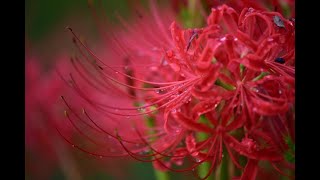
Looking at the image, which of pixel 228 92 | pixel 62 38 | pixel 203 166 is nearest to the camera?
pixel 228 92

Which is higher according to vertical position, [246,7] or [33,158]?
[246,7]

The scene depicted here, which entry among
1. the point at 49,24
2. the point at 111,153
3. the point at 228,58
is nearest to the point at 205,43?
the point at 228,58

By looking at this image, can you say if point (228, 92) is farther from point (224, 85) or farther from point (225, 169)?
point (225, 169)

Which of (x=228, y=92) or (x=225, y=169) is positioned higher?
(x=228, y=92)

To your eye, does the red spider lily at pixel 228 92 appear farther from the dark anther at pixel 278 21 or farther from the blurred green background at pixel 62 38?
the blurred green background at pixel 62 38

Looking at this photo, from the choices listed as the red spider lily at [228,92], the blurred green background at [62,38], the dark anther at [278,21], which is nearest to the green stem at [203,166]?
the red spider lily at [228,92]

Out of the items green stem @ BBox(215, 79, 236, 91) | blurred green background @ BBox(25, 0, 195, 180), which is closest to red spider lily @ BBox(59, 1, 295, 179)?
green stem @ BBox(215, 79, 236, 91)

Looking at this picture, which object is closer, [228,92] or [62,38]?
[228,92]

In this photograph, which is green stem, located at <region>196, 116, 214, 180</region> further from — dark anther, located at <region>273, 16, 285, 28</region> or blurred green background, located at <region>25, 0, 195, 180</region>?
blurred green background, located at <region>25, 0, 195, 180</region>

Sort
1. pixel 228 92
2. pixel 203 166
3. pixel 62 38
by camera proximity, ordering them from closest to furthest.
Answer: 1. pixel 228 92
2. pixel 203 166
3. pixel 62 38

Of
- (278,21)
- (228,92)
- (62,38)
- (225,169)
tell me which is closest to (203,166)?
(225,169)
